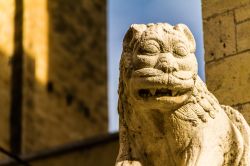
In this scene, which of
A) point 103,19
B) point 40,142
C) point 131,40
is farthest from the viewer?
point 103,19

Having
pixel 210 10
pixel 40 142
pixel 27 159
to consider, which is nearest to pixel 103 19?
pixel 40 142

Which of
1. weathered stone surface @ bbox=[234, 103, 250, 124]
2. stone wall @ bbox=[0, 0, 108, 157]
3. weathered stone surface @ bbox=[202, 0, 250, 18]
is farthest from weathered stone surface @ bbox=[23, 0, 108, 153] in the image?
weathered stone surface @ bbox=[234, 103, 250, 124]

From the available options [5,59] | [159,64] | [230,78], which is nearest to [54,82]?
[5,59]

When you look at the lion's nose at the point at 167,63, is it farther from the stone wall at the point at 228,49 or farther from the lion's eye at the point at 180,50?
the stone wall at the point at 228,49

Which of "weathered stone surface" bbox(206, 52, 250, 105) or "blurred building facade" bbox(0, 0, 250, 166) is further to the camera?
"blurred building facade" bbox(0, 0, 250, 166)

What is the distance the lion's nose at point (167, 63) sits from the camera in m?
4.35

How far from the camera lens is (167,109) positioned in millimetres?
4426

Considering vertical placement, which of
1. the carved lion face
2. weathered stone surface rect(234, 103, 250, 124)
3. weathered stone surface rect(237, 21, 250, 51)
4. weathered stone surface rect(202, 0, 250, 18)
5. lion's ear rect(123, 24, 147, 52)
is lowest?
weathered stone surface rect(234, 103, 250, 124)

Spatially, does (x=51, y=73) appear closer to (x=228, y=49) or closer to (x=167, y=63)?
(x=228, y=49)

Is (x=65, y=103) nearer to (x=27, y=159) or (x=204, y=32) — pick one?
(x=27, y=159)

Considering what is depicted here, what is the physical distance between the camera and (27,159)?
14.6 m

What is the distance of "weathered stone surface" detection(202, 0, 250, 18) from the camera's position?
6.55m

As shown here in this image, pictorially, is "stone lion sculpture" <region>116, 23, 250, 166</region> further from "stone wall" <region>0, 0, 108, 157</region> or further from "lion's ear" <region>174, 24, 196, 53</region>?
"stone wall" <region>0, 0, 108, 157</region>

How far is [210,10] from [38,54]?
11.7 m
